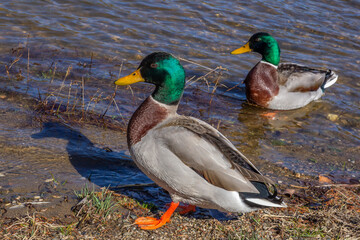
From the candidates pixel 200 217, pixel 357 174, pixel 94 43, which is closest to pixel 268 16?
pixel 94 43

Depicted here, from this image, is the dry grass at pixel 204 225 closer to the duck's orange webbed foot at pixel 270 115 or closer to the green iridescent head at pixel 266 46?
the duck's orange webbed foot at pixel 270 115

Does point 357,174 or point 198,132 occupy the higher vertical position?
point 198,132

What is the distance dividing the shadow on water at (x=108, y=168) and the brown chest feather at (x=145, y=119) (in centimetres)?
40

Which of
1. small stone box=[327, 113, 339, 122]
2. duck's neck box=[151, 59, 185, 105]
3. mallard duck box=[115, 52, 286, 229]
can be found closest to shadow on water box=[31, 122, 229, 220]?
mallard duck box=[115, 52, 286, 229]

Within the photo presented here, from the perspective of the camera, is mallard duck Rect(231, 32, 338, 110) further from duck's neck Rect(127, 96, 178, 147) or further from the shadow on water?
duck's neck Rect(127, 96, 178, 147)

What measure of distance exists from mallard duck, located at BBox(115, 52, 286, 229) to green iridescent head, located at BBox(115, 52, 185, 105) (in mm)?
221

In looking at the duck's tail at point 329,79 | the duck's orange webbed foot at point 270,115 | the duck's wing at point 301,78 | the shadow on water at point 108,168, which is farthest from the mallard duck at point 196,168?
the duck's tail at point 329,79

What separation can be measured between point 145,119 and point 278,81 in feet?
13.1

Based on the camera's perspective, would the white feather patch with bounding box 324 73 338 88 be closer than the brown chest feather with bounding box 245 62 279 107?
No

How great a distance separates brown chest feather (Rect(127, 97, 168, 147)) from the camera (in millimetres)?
3424

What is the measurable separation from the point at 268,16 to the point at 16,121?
243 inches

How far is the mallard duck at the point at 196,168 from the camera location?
315cm

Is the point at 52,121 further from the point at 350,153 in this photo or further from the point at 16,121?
the point at 350,153

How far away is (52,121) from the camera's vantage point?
4.93 meters
